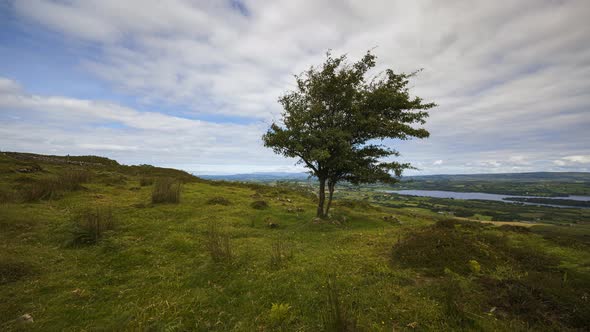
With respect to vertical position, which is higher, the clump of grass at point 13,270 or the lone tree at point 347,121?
the lone tree at point 347,121

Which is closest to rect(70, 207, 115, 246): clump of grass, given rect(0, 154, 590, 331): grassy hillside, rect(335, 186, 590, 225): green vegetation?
rect(0, 154, 590, 331): grassy hillside

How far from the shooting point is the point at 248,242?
456 inches

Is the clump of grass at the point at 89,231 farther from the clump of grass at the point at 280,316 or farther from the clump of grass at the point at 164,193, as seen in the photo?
the clump of grass at the point at 280,316

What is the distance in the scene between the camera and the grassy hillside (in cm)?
531

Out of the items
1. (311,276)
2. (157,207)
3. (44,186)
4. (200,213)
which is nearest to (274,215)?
(200,213)

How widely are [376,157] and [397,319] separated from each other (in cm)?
1325

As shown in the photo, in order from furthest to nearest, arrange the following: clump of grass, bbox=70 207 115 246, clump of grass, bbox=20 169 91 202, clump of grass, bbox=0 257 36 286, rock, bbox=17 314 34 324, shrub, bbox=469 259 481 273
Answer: clump of grass, bbox=20 169 91 202 → clump of grass, bbox=70 207 115 246 → shrub, bbox=469 259 481 273 → clump of grass, bbox=0 257 36 286 → rock, bbox=17 314 34 324

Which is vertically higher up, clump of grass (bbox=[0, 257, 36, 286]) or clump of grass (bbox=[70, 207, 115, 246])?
clump of grass (bbox=[70, 207, 115, 246])

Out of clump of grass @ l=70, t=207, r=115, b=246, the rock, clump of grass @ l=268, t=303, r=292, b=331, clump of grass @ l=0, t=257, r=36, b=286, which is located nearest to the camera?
clump of grass @ l=268, t=303, r=292, b=331

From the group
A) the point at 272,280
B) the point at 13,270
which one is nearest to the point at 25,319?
the point at 13,270

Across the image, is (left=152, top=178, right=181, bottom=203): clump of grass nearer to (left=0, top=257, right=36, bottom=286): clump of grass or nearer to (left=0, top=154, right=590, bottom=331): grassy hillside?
(left=0, top=154, right=590, bottom=331): grassy hillside

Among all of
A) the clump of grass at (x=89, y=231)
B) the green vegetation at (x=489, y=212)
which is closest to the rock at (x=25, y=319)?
the clump of grass at (x=89, y=231)

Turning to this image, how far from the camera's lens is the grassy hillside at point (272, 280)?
5312mm

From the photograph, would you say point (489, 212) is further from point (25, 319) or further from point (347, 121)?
point (25, 319)
